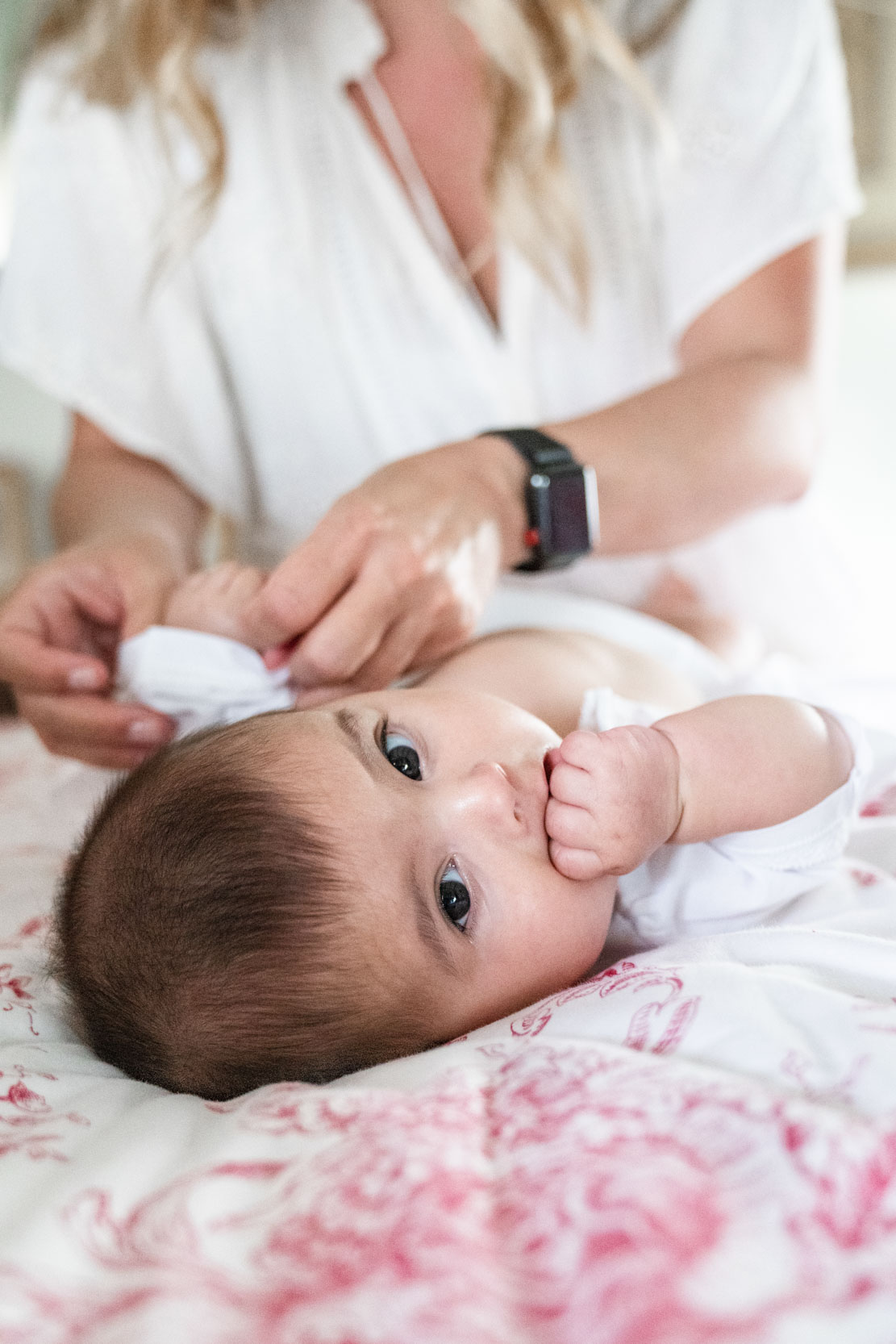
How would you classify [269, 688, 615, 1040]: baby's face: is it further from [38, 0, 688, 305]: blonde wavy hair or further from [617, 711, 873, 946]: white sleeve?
[38, 0, 688, 305]: blonde wavy hair

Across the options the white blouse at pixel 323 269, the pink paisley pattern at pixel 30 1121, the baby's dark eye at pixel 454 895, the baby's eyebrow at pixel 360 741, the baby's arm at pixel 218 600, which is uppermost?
the white blouse at pixel 323 269

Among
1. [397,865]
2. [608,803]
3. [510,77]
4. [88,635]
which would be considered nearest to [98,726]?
[88,635]

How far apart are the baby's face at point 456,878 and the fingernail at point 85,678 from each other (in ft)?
0.92

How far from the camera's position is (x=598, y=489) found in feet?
3.46

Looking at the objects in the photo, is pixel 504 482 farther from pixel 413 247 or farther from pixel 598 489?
pixel 413 247

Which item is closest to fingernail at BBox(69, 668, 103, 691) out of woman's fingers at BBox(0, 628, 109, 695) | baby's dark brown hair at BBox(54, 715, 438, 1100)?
woman's fingers at BBox(0, 628, 109, 695)

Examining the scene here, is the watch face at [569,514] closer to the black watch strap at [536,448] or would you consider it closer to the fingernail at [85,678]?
the black watch strap at [536,448]

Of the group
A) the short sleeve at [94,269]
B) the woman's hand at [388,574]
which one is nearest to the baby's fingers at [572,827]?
the woman's hand at [388,574]

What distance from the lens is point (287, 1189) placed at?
450mm

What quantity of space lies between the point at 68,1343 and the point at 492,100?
4.20ft

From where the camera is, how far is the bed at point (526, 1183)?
0.35 m

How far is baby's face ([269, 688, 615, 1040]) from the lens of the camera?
68cm

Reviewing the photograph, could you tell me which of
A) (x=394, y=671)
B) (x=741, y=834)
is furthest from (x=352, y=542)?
(x=741, y=834)

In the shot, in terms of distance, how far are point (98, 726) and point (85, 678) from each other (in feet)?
0.15
